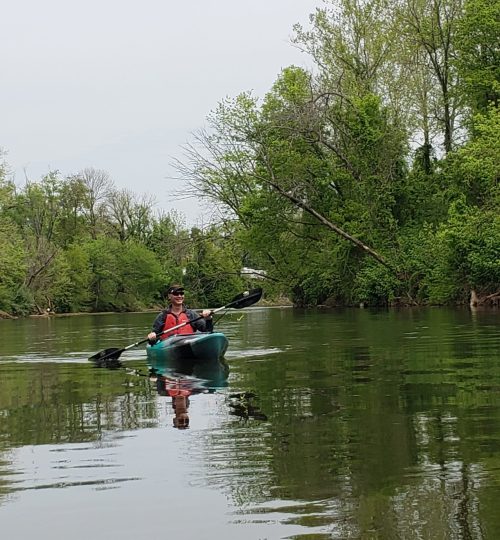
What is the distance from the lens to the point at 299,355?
53.6 ft

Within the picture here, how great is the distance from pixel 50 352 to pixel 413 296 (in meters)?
26.8

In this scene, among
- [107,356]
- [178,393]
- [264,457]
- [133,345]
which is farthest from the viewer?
[133,345]

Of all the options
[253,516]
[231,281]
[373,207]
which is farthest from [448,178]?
[253,516]

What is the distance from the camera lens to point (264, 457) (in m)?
6.29

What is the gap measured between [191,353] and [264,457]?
906 cm

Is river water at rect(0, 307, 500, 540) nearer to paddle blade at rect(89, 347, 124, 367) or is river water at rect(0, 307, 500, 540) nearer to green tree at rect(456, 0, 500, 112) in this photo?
paddle blade at rect(89, 347, 124, 367)

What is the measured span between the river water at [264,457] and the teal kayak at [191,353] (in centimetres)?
223

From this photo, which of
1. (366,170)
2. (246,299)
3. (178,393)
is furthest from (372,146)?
(178,393)

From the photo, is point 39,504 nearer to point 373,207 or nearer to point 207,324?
point 207,324

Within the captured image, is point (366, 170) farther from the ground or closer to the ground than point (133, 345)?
farther from the ground

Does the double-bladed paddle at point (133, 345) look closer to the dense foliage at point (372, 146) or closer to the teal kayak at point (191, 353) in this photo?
the teal kayak at point (191, 353)

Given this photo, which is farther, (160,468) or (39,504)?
(160,468)

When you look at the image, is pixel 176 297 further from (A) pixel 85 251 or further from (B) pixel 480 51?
(A) pixel 85 251

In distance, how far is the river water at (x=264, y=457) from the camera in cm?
465
